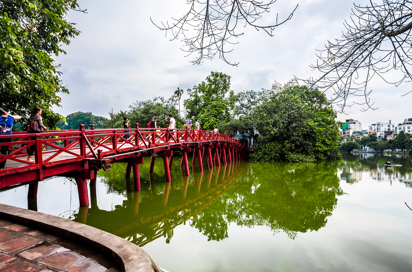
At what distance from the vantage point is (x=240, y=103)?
29.8 meters

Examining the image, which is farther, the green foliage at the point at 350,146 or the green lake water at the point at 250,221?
the green foliage at the point at 350,146

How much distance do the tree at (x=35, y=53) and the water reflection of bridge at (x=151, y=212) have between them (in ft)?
13.5

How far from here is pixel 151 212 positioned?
7379 millimetres

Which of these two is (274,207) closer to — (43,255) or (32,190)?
(43,255)

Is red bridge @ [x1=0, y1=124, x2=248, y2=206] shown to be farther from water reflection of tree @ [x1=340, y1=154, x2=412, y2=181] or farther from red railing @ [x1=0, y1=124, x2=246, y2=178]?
water reflection of tree @ [x1=340, y1=154, x2=412, y2=181]

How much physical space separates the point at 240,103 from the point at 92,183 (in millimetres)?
22520

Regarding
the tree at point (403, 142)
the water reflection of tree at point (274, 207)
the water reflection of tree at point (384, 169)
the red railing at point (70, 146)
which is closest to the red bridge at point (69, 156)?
the red railing at point (70, 146)

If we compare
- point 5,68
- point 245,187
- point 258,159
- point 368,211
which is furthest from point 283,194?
point 258,159

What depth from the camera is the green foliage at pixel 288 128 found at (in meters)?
22.3

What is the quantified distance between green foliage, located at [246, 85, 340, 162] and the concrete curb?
20852 millimetres

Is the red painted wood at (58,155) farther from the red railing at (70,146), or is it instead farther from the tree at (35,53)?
the tree at (35,53)

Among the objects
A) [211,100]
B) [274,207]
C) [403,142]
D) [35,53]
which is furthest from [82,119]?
[403,142]

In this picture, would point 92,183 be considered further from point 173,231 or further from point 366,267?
point 366,267

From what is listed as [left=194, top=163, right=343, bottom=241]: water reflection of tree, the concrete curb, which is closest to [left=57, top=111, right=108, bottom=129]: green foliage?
[left=194, top=163, right=343, bottom=241]: water reflection of tree
